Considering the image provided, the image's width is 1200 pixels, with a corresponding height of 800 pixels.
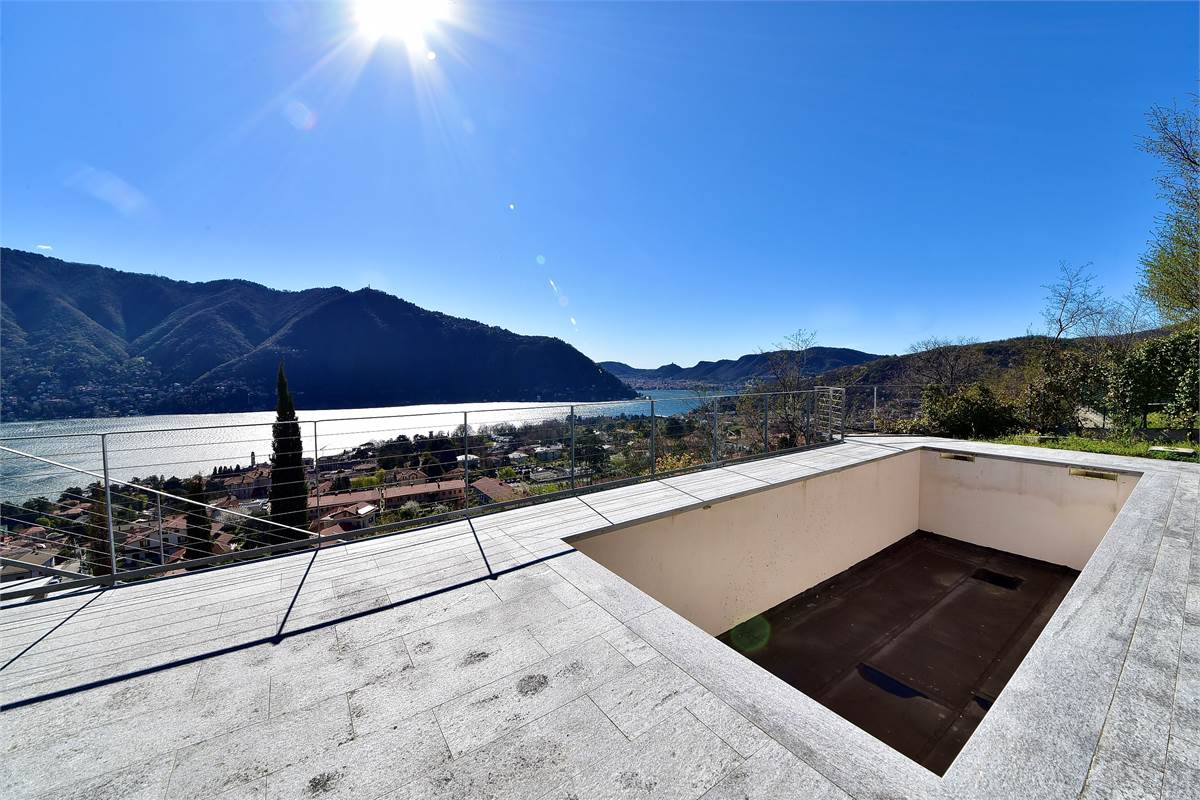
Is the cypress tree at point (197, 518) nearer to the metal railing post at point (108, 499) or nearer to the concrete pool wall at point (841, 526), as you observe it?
the metal railing post at point (108, 499)

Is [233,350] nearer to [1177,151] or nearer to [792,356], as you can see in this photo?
[792,356]

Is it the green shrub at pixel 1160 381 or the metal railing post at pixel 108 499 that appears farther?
the green shrub at pixel 1160 381

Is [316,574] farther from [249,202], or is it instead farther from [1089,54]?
[249,202]

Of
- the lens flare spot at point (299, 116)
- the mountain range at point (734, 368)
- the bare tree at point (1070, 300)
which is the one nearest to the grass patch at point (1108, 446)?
the mountain range at point (734, 368)

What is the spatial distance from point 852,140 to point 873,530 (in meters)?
6.75

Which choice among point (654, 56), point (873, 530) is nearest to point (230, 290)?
point (654, 56)

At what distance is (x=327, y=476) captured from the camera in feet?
10.4

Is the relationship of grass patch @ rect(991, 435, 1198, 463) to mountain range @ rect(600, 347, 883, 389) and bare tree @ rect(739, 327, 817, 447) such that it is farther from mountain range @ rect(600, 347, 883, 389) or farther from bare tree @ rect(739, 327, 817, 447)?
mountain range @ rect(600, 347, 883, 389)

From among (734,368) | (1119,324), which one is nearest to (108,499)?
(1119,324)

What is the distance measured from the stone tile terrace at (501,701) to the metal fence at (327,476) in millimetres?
413

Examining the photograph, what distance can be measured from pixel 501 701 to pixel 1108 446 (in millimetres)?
8616

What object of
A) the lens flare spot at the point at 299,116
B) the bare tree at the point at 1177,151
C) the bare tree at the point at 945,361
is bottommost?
the bare tree at the point at 945,361

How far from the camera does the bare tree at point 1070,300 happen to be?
31.3 feet

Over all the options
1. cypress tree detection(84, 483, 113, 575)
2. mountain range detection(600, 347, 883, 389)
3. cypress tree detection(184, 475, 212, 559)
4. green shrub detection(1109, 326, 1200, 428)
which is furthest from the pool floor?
mountain range detection(600, 347, 883, 389)
